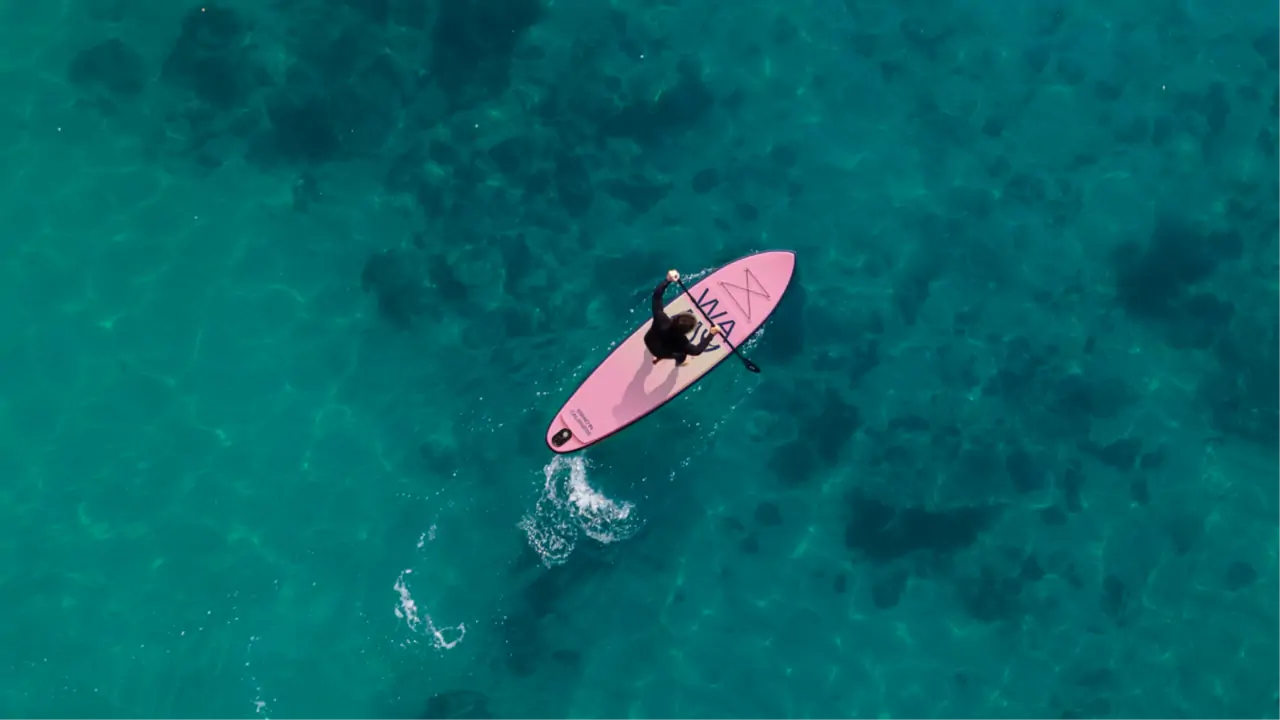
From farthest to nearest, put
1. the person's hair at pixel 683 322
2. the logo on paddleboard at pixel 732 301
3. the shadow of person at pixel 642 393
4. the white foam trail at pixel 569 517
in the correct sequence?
the logo on paddleboard at pixel 732 301 → the shadow of person at pixel 642 393 → the white foam trail at pixel 569 517 → the person's hair at pixel 683 322

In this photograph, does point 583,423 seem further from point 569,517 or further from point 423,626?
point 423,626

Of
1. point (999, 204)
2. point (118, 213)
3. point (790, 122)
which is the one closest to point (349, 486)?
point (118, 213)

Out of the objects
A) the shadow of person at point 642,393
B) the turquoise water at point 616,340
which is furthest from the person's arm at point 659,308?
the turquoise water at point 616,340

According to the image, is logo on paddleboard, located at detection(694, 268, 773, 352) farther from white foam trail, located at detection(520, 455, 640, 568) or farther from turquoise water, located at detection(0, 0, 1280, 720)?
white foam trail, located at detection(520, 455, 640, 568)

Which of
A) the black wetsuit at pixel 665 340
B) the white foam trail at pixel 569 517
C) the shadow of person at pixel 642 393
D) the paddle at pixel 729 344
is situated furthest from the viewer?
the paddle at pixel 729 344

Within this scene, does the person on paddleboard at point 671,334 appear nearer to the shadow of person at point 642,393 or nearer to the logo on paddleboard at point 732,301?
the shadow of person at point 642,393

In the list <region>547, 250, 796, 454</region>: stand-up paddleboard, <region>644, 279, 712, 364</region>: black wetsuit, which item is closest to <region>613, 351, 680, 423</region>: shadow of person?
<region>547, 250, 796, 454</region>: stand-up paddleboard
